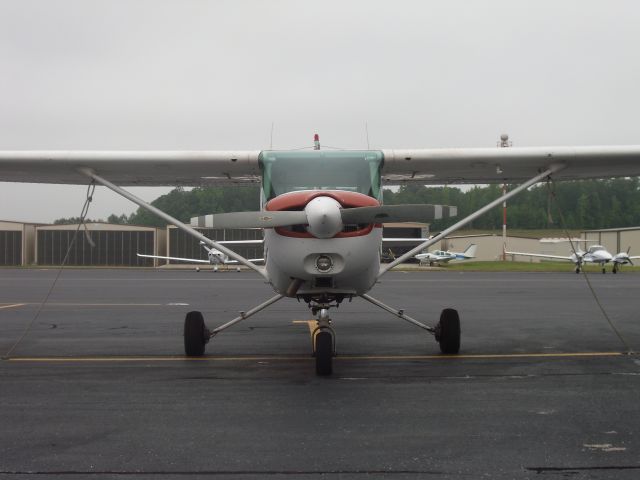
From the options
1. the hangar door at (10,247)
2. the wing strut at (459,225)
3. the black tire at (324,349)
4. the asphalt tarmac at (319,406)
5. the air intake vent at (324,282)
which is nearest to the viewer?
the asphalt tarmac at (319,406)

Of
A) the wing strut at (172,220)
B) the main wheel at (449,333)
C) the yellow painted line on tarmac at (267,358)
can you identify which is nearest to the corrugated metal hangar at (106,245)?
the wing strut at (172,220)

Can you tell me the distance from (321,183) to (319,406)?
2586 mm

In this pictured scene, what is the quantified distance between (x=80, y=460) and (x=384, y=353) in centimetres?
499

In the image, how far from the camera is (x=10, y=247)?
210 ft

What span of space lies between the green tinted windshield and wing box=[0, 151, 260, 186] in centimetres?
64

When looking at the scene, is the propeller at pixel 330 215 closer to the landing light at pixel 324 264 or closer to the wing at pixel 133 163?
the landing light at pixel 324 264

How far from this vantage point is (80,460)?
4.00 metres

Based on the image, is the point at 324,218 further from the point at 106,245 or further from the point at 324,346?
the point at 106,245

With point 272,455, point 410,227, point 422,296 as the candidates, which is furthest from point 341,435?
point 410,227

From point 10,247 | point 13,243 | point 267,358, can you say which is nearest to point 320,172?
point 267,358

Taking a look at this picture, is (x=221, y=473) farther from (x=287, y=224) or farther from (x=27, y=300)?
(x=27, y=300)

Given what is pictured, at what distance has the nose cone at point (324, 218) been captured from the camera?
18.9 feet

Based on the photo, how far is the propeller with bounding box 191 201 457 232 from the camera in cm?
580

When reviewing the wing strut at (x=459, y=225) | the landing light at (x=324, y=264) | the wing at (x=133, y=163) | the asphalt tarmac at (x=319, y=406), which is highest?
the wing at (x=133, y=163)
